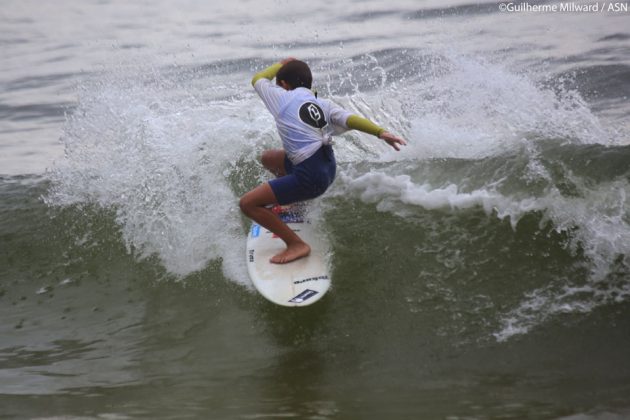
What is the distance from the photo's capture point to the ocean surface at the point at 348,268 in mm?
4824

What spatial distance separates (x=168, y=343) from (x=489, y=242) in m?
2.62

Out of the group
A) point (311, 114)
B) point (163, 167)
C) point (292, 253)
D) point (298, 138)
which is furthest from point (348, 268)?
point (163, 167)

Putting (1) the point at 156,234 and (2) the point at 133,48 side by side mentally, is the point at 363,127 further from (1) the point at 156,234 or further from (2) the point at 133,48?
(2) the point at 133,48

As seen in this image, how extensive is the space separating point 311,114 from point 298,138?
0.20 metres

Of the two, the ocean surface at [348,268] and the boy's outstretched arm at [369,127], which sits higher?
the boy's outstretched arm at [369,127]

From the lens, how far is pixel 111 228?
7.58 m

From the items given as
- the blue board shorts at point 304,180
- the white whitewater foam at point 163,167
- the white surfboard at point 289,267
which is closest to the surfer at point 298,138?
the blue board shorts at point 304,180

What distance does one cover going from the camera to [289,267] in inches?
233

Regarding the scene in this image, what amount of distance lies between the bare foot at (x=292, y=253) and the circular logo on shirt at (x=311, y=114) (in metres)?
0.96

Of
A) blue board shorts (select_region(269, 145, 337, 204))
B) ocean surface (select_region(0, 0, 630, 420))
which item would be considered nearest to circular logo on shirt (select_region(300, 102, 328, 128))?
blue board shorts (select_region(269, 145, 337, 204))

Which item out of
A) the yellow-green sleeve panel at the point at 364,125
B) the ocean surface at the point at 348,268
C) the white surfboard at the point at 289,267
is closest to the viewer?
the ocean surface at the point at 348,268

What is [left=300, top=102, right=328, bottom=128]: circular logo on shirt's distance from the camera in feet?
18.8

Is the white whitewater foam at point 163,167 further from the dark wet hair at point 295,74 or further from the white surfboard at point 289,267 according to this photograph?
the dark wet hair at point 295,74

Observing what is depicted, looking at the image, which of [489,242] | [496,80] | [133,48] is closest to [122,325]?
[489,242]
